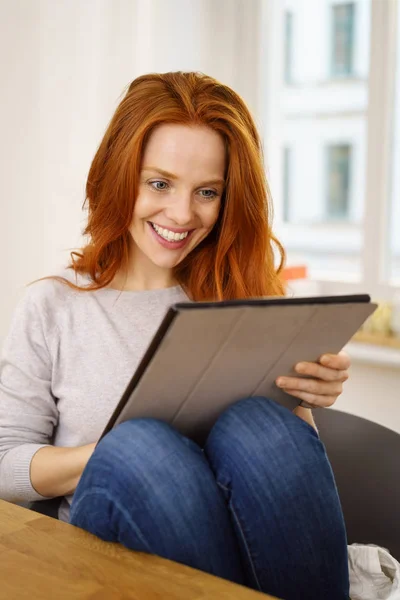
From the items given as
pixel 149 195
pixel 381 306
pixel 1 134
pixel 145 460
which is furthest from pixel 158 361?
pixel 381 306

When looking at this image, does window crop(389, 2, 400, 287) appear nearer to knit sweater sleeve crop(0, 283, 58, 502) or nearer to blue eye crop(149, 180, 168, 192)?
blue eye crop(149, 180, 168, 192)

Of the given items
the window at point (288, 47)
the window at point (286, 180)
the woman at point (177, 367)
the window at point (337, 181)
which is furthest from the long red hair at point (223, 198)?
the window at point (337, 181)

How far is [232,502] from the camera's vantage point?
992 mm

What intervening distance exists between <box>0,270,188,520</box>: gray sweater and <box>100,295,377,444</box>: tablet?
0.30 m

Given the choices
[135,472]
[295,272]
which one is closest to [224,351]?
[135,472]

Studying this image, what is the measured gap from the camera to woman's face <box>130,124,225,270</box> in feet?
4.38

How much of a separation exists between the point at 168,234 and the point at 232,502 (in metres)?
0.54

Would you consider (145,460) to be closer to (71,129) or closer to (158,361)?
(158,361)

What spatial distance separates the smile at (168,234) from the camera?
4.51 feet

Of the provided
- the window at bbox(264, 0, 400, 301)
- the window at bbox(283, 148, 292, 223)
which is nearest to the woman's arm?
the window at bbox(264, 0, 400, 301)

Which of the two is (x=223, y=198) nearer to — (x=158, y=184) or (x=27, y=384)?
(x=158, y=184)

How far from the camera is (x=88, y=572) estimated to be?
2.61ft

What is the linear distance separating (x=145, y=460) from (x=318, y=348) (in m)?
0.32

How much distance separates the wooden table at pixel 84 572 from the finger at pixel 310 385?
36 centimetres
